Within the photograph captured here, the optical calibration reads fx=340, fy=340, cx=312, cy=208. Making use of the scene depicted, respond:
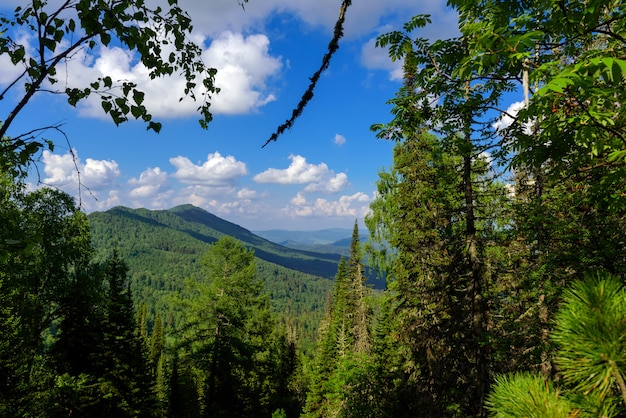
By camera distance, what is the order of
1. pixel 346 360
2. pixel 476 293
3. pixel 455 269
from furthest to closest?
pixel 346 360 < pixel 455 269 < pixel 476 293

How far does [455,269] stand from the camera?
11031 millimetres

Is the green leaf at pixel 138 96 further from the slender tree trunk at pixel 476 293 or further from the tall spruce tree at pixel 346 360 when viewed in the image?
the tall spruce tree at pixel 346 360

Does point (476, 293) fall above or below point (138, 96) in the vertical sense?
below

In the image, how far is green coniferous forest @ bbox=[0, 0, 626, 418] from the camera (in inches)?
89.0

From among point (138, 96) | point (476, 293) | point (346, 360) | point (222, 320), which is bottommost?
point (346, 360)

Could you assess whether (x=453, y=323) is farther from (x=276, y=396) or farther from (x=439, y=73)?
(x=276, y=396)

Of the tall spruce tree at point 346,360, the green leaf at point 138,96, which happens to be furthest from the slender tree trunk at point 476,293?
the green leaf at point 138,96

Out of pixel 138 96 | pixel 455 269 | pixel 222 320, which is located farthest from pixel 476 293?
pixel 222 320

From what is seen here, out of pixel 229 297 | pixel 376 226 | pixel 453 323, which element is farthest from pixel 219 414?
pixel 453 323

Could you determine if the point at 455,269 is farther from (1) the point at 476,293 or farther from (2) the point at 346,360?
(2) the point at 346,360

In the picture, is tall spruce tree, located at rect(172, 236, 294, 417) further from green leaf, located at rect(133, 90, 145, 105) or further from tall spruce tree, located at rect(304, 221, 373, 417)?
green leaf, located at rect(133, 90, 145, 105)

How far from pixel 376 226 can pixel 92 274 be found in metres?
15.0

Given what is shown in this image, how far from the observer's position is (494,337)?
25.8ft

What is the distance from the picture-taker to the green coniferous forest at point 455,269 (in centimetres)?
226
